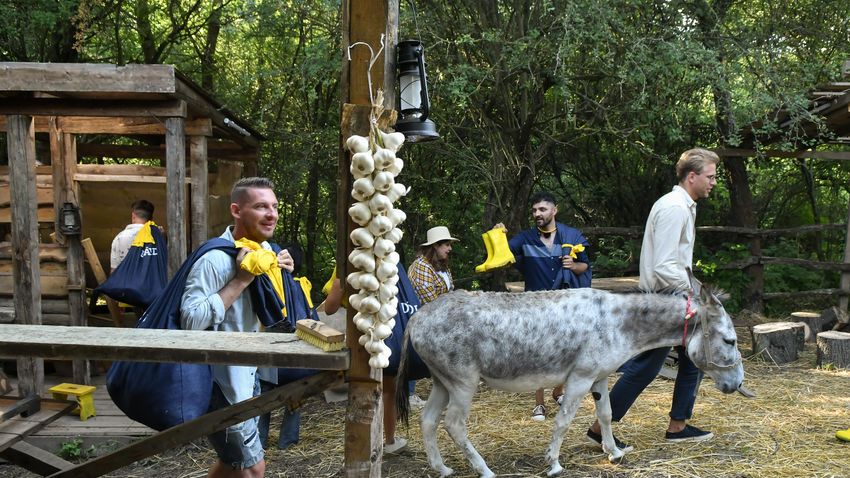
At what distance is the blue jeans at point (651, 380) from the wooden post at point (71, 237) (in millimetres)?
5084

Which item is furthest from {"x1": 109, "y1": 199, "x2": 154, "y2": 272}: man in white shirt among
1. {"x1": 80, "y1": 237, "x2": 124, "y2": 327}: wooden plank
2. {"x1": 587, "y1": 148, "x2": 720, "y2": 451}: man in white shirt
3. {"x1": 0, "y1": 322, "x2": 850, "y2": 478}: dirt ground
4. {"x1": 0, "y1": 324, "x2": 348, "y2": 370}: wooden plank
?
{"x1": 587, "y1": 148, "x2": 720, "y2": 451}: man in white shirt

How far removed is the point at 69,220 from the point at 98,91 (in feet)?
6.10

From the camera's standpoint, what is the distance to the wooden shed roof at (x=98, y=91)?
19.6ft

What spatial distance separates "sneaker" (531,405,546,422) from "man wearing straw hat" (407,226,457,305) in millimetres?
1316

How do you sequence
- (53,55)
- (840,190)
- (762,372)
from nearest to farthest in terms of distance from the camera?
1. (762,372)
2. (53,55)
3. (840,190)

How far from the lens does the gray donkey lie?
4898mm

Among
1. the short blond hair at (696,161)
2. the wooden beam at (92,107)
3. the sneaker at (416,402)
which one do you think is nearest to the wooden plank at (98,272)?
the wooden beam at (92,107)

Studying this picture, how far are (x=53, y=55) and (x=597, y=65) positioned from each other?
7.92 m

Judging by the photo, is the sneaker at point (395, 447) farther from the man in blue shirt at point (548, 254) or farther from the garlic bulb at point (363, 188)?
the garlic bulb at point (363, 188)

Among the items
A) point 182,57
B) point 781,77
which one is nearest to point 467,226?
point 781,77

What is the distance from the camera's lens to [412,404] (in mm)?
6949

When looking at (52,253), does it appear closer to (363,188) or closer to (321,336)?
(321,336)

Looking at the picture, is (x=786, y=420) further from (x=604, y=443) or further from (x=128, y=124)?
(x=128, y=124)

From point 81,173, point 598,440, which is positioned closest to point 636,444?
point 598,440
